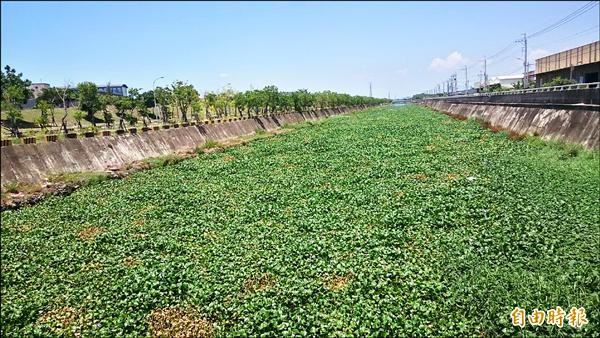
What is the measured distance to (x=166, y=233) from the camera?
44.0 ft

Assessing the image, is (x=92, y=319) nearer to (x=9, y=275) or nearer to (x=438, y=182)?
(x=9, y=275)

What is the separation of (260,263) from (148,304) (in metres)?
2.82

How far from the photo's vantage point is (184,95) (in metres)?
48.7

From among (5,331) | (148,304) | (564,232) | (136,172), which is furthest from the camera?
(136,172)

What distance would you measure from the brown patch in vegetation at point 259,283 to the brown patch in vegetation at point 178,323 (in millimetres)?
1299

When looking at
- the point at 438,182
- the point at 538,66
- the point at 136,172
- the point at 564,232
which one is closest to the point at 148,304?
the point at 564,232

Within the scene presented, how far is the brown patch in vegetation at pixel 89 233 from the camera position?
44.2ft

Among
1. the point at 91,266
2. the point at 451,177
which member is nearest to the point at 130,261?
the point at 91,266

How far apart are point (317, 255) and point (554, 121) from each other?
23.5 meters

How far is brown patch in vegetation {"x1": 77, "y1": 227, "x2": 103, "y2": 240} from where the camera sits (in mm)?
13486

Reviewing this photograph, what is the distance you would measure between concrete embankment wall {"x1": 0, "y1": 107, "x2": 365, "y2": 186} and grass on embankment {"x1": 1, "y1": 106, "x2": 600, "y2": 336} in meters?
3.54

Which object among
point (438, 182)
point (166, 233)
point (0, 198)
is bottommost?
point (438, 182)

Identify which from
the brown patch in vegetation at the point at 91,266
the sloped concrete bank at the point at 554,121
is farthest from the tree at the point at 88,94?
the sloped concrete bank at the point at 554,121

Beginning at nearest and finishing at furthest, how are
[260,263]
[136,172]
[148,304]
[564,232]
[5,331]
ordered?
[5,331], [148,304], [260,263], [564,232], [136,172]
